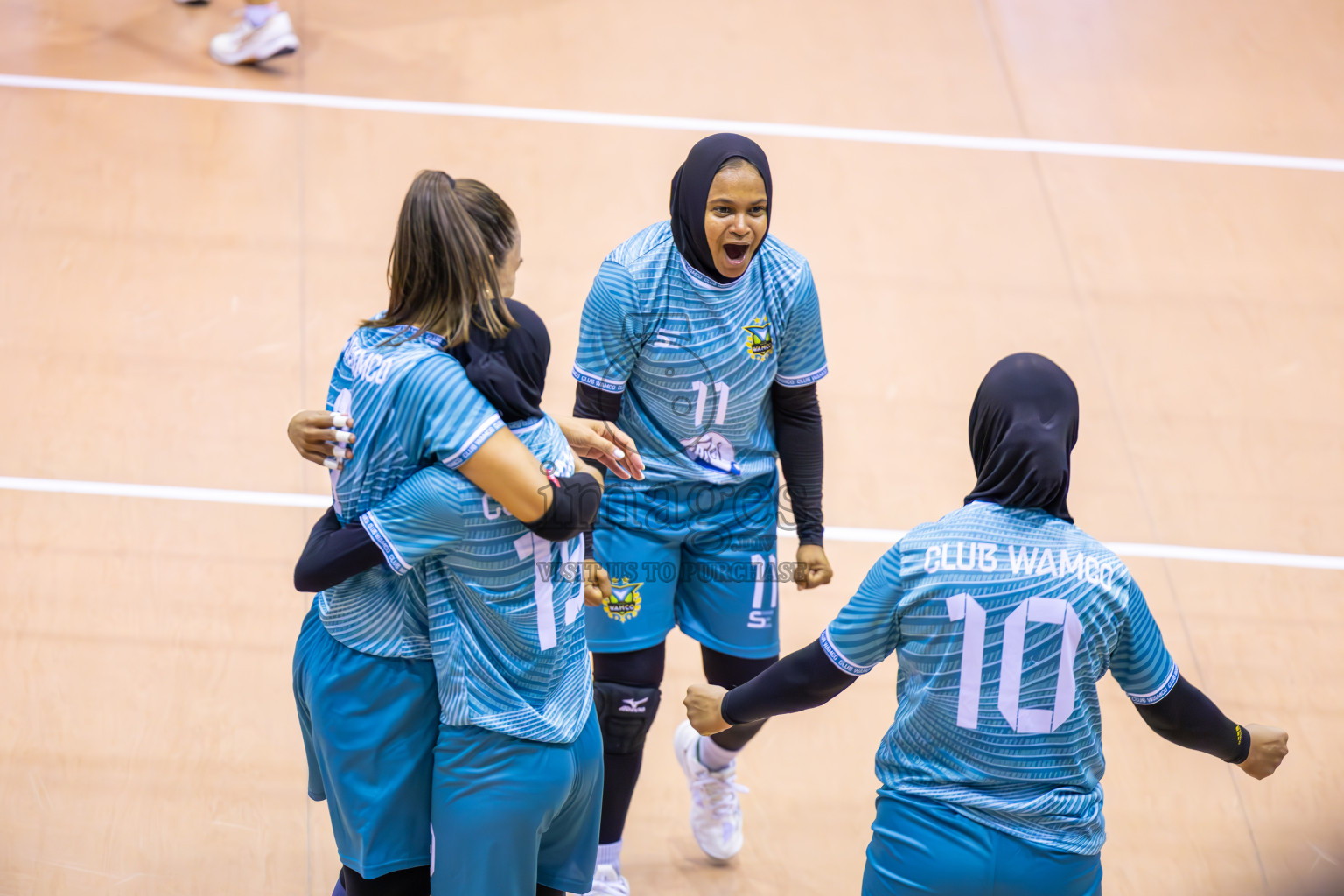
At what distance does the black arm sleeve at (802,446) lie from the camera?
3.12 metres

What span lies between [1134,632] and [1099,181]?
451 cm

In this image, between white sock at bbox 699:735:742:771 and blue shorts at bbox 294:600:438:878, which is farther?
white sock at bbox 699:735:742:771

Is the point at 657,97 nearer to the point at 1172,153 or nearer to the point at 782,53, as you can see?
the point at 782,53

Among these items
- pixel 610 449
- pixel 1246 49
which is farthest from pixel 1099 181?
pixel 610 449

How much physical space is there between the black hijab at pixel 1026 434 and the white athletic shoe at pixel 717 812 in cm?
140

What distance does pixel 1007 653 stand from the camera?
213 centimetres

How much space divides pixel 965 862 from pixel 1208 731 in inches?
20.8

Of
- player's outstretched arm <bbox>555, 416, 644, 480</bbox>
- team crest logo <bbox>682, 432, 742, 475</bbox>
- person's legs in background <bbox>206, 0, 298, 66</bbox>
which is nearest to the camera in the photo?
player's outstretched arm <bbox>555, 416, 644, 480</bbox>

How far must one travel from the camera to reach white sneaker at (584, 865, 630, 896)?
3150mm

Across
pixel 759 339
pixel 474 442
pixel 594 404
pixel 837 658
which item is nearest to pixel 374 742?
pixel 474 442

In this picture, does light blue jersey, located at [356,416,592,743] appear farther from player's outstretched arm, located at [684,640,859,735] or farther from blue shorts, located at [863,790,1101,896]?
blue shorts, located at [863,790,1101,896]

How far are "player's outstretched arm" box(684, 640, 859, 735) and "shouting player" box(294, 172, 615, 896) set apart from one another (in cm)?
47

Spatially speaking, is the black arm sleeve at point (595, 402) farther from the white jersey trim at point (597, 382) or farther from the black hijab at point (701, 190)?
the black hijab at point (701, 190)

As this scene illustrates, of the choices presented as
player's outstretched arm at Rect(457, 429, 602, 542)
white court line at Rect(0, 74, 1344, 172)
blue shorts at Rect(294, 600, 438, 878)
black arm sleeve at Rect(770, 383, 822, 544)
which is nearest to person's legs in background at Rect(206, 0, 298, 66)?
white court line at Rect(0, 74, 1344, 172)
